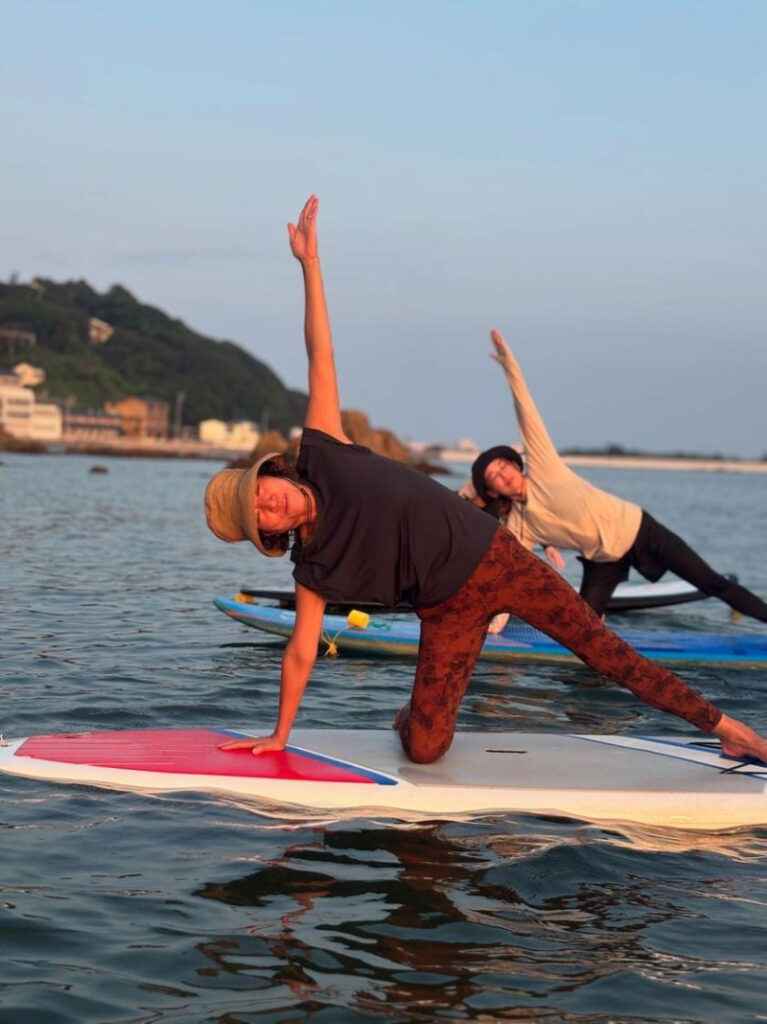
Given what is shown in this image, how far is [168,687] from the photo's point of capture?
9289mm

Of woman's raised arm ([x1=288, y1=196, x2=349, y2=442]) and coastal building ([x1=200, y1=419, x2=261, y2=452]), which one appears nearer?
woman's raised arm ([x1=288, y1=196, x2=349, y2=442])

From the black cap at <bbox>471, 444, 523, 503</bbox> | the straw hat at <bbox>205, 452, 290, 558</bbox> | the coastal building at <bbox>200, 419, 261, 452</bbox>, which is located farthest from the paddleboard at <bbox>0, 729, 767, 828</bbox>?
the coastal building at <bbox>200, 419, 261, 452</bbox>

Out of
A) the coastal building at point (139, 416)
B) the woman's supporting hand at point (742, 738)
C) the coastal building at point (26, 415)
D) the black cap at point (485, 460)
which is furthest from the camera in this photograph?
the coastal building at point (139, 416)

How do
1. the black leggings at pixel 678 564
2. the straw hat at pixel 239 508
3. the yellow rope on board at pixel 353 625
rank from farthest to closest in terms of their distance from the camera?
the yellow rope on board at pixel 353 625, the black leggings at pixel 678 564, the straw hat at pixel 239 508

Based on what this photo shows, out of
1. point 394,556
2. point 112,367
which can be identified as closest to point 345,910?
point 394,556

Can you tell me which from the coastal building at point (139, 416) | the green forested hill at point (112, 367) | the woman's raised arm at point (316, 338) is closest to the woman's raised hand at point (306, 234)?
the woman's raised arm at point (316, 338)

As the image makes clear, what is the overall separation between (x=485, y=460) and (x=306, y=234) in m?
3.31

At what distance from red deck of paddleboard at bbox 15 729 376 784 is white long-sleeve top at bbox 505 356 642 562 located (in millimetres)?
3540

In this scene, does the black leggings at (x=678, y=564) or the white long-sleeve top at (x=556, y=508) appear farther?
the black leggings at (x=678, y=564)

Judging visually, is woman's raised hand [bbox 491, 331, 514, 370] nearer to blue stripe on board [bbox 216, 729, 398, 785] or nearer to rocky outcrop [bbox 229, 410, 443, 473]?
blue stripe on board [bbox 216, 729, 398, 785]

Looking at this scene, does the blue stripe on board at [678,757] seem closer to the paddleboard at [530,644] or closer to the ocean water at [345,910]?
the ocean water at [345,910]

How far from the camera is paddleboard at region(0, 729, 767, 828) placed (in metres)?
5.99

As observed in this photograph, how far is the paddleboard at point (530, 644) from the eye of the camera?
11102mm

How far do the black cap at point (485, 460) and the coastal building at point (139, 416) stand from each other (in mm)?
158044
